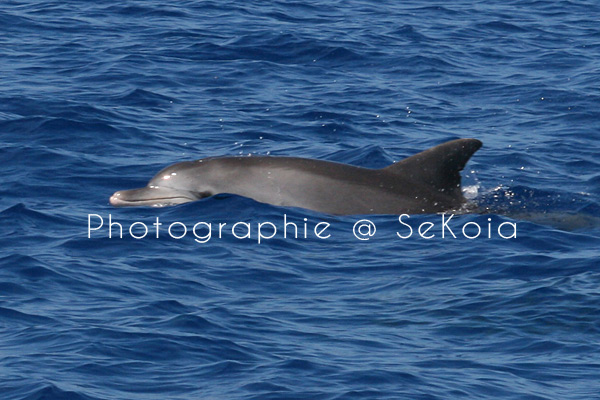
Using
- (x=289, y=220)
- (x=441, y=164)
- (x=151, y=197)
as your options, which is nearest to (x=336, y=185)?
(x=289, y=220)

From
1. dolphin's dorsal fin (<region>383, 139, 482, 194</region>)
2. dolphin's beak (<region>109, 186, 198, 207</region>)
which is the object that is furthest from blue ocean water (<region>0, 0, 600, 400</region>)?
dolphin's dorsal fin (<region>383, 139, 482, 194</region>)

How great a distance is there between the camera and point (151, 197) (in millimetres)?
17922

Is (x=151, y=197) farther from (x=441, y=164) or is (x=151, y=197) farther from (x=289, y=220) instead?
(x=441, y=164)

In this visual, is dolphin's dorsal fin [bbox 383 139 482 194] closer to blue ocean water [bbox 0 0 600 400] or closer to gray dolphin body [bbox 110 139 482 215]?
gray dolphin body [bbox 110 139 482 215]

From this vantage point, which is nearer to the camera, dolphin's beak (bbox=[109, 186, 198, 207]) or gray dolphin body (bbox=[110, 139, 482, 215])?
gray dolphin body (bbox=[110, 139, 482, 215])

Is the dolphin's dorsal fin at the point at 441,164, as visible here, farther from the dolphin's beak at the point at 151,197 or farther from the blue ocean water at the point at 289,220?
Answer: the dolphin's beak at the point at 151,197

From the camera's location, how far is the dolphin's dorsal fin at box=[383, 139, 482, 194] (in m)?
17.0

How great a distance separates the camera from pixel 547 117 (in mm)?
25016

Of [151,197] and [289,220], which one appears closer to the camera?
[289,220]

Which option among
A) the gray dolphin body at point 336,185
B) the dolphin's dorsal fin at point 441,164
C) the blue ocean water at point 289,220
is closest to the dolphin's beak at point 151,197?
the gray dolphin body at point 336,185

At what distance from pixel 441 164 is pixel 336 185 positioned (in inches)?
58.8

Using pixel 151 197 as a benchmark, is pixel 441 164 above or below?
above

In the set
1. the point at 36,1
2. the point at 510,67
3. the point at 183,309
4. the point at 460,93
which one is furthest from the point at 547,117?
the point at 36,1

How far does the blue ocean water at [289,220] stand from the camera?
1171 cm
